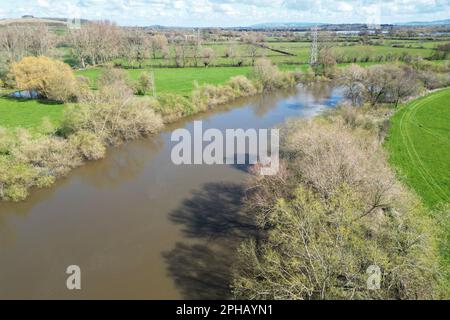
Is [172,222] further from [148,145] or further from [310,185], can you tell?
[148,145]

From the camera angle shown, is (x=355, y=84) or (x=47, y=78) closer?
(x=355, y=84)

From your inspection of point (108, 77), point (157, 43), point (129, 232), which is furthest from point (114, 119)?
point (157, 43)

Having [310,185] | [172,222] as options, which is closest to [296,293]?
[310,185]

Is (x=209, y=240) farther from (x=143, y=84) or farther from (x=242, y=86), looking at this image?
(x=242, y=86)

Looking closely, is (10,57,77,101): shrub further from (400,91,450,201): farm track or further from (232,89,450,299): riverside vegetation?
(400,91,450,201): farm track

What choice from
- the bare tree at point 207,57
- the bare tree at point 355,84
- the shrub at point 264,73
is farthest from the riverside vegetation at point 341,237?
the bare tree at point 207,57
